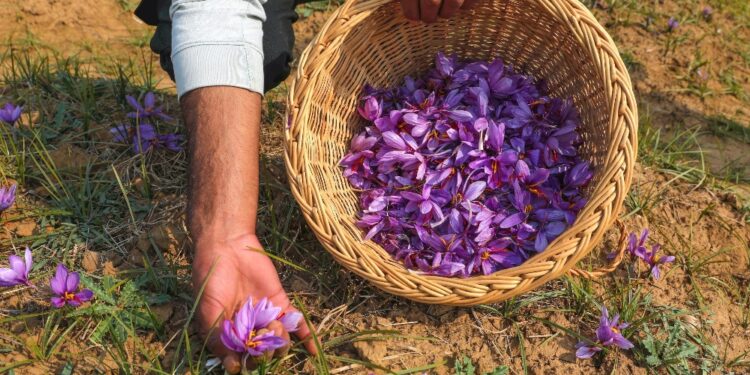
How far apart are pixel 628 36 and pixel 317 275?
7.48 ft

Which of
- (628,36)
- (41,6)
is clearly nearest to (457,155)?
(628,36)

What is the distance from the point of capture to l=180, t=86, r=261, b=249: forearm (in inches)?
71.6

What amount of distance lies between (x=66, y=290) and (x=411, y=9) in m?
1.33

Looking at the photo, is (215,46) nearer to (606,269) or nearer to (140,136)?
(140,136)

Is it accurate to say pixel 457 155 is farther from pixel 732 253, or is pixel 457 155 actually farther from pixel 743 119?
pixel 743 119

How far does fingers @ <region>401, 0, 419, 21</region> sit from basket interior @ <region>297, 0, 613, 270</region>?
101mm

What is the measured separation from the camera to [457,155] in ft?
6.90

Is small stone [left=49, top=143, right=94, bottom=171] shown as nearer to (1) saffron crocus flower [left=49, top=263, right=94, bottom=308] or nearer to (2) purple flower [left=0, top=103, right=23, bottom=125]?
(2) purple flower [left=0, top=103, right=23, bottom=125]

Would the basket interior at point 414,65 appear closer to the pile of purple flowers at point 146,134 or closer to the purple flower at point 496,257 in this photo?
the purple flower at point 496,257

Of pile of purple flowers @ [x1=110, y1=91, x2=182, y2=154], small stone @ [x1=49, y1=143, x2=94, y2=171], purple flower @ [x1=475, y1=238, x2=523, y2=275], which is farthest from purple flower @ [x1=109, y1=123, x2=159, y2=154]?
purple flower @ [x1=475, y1=238, x2=523, y2=275]

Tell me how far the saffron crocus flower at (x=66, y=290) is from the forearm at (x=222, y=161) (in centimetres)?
34

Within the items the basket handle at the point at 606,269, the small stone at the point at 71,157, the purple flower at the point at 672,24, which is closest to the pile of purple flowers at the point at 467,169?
the basket handle at the point at 606,269

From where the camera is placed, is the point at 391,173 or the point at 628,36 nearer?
the point at 391,173

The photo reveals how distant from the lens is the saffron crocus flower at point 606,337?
183 centimetres
